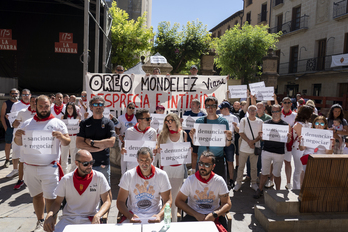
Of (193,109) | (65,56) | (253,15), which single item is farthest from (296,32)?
(193,109)

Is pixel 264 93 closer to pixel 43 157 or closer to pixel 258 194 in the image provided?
pixel 258 194

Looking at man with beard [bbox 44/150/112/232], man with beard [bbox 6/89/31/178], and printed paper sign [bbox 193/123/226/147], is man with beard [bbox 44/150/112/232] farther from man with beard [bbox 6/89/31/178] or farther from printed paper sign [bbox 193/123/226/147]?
man with beard [bbox 6/89/31/178]

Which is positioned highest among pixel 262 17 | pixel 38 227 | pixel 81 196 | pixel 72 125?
pixel 262 17

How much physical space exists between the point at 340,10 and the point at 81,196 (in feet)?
78.1

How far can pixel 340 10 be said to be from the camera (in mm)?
19703

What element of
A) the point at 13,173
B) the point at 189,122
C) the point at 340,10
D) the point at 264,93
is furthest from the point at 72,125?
the point at 340,10

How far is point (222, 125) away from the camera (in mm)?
4031

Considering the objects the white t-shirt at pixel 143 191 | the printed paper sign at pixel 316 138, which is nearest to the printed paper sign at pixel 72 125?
the white t-shirt at pixel 143 191

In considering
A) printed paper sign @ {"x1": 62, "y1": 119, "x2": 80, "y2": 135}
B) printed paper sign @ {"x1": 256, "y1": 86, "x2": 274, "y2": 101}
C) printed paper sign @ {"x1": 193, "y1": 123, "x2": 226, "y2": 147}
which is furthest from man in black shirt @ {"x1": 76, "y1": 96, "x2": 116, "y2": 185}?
printed paper sign @ {"x1": 256, "y1": 86, "x2": 274, "y2": 101}

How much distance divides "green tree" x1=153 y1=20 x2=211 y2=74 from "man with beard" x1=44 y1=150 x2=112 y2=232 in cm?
2109

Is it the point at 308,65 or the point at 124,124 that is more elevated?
the point at 308,65

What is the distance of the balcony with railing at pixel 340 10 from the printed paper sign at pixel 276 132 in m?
19.4

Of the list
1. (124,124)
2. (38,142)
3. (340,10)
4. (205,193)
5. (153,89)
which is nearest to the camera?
(205,193)

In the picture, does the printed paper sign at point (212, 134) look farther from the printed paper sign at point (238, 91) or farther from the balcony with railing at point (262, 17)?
the balcony with railing at point (262, 17)
